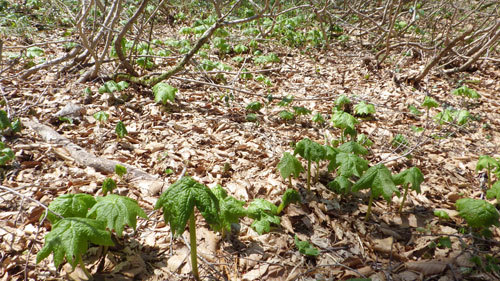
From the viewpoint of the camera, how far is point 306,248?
7.15 ft

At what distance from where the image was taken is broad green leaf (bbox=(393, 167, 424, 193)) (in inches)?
89.8

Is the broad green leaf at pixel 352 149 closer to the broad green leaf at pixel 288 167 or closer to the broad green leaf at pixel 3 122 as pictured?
the broad green leaf at pixel 288 167

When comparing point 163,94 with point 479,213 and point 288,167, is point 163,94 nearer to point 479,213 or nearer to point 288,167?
point 288,167

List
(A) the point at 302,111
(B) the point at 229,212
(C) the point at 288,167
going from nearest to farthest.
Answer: (B) the point at 229,212 < (C) the point at 288,167 < (A) the point at 302,111

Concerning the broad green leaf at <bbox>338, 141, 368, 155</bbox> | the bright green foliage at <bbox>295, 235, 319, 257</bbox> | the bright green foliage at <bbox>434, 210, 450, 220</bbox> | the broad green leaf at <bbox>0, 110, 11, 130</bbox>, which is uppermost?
the broad green leaf at <bbox>0, 110, 11, 130</bbox>

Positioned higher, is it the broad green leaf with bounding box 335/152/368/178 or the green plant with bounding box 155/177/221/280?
the green plant with bounding box 155/177/221/280

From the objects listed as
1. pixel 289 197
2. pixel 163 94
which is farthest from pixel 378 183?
pixel 163 94

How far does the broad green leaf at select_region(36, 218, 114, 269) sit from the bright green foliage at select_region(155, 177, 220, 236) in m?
0.35

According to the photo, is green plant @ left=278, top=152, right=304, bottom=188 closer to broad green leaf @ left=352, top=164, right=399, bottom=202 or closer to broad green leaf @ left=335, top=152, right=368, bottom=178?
broad green leaf @ left=335, top=152, right=368, bottom=178

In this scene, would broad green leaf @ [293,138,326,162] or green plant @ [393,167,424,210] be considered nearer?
green plant @ [393,167,424,210]

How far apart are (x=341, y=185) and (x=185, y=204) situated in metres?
1.41

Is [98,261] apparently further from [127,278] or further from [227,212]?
[227,212]

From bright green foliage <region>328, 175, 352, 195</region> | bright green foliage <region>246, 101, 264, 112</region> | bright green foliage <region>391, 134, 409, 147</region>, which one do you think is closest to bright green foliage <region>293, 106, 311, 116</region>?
bright green foliage <region>246, 101, 264, 112</region>

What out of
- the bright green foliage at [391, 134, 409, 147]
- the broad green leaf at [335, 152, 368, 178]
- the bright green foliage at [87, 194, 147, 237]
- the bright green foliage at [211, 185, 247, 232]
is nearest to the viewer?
the bright green foliage at [87, 194, 147, 237]
